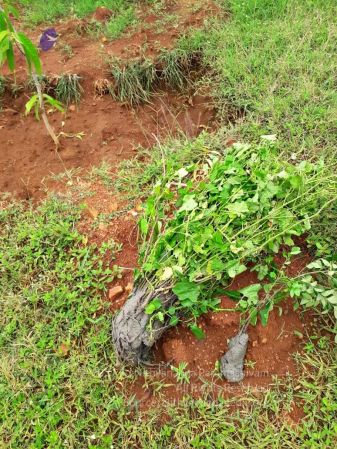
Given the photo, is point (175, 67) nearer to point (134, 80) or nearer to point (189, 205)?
point (134, 80)

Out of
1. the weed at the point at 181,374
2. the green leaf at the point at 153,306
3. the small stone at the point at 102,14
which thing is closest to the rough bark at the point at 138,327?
the green leaf at the point at 153,306

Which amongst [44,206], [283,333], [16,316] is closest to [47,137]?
[44,206]

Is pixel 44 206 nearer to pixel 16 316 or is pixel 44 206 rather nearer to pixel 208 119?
pixel 16 316

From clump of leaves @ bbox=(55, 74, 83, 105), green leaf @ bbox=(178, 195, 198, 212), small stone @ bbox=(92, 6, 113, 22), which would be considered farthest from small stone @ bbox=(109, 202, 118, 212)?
small stone @ bbox=(92, 6, 113, 22)

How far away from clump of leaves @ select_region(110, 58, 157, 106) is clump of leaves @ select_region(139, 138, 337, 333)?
55.3 inches

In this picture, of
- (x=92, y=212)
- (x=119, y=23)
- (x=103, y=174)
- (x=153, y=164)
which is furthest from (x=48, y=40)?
(x=92, y=212)

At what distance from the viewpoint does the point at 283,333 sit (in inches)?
76.0

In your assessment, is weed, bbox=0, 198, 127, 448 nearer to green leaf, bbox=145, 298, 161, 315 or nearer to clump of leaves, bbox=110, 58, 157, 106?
green leaf, bbox=145, 298, 161, 315

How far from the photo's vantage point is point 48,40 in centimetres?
342

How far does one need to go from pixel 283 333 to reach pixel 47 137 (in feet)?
7.25

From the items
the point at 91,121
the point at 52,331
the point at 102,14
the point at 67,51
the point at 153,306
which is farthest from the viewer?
the point at 102,14

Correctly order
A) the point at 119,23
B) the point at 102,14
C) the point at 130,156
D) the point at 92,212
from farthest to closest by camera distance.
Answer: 1. the point at 102,14
2. the point at 119,23
3. the point at 130,156
4. the point at 92,212

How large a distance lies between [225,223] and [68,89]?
2.06 m

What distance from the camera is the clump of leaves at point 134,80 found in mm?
3266
